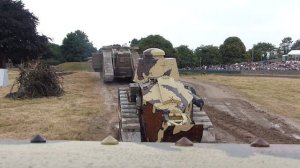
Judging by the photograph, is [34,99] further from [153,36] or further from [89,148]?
[153,36]

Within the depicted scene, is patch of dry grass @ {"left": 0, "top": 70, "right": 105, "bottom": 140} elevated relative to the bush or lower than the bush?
lower

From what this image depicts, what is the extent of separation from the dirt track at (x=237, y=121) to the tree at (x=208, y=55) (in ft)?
216

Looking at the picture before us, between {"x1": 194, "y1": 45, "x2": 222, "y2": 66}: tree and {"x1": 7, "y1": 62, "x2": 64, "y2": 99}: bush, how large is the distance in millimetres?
67421

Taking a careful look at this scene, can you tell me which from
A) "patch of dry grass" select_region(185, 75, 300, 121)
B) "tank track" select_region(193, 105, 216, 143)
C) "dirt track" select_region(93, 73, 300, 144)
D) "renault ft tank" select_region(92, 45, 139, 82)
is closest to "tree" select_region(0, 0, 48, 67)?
"renault ft tank" select_region(92, 45, 139, 82)

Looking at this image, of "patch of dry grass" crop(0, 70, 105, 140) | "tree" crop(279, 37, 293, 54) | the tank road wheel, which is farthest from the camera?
"tree" crop(279, 37, 293, 54)

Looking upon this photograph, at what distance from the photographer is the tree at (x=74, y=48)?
99438 mm

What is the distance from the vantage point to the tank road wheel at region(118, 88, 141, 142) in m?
14.1

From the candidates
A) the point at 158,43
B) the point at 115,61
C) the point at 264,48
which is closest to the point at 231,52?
the point at 158,43

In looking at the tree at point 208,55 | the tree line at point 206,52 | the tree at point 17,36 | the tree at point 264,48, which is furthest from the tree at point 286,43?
the tree at point 17,36

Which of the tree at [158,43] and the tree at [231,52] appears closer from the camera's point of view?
the tree at [158,43]

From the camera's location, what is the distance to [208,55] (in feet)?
308

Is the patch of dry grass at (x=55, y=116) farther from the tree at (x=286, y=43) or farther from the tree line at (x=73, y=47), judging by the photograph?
the tree at (x=286, y=43)

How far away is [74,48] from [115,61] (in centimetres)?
6984

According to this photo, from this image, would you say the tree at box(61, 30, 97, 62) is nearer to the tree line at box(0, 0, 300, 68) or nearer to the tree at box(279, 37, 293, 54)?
the tree line at box(0, 0, 300, 68)
